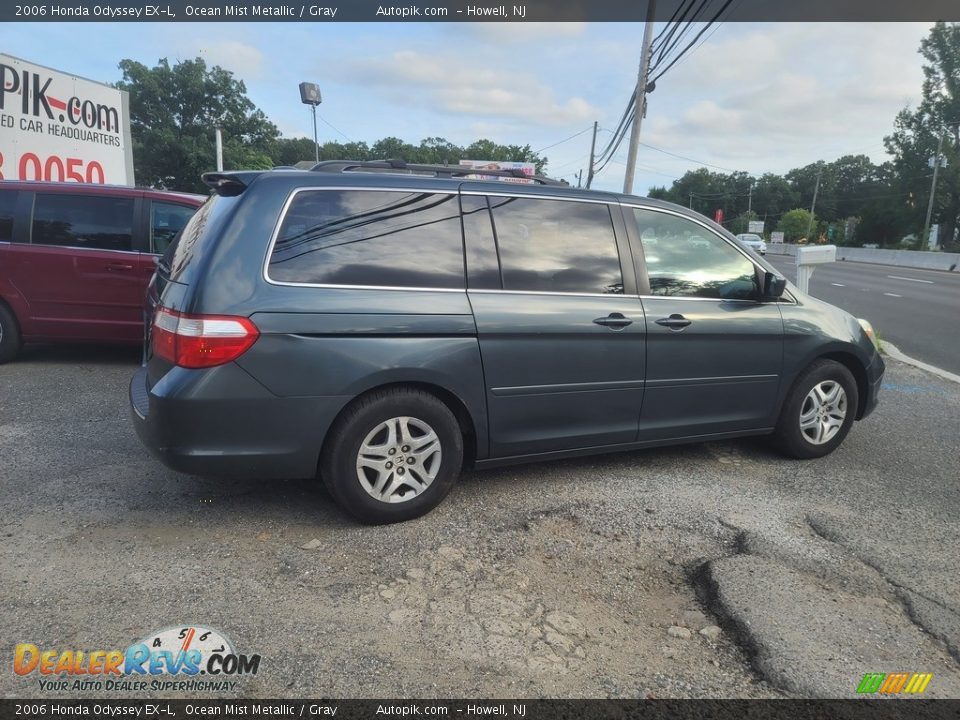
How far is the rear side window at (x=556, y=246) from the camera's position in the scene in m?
3.61

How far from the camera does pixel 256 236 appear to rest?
121 inches

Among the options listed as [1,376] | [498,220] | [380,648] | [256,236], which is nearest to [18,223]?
[1,376]

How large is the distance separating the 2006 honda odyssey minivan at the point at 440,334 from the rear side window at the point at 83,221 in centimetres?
320

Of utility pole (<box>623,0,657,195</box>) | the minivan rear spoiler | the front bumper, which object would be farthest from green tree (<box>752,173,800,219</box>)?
the minivan rear spoiler

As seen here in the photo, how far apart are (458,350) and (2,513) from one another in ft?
8.06

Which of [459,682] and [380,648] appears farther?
[380,648]

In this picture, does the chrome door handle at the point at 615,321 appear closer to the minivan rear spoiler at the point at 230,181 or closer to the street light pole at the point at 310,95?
the minivan rear spoiler at the point at 230,181

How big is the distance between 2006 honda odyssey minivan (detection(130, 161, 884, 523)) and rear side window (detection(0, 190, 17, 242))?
3.67 meters

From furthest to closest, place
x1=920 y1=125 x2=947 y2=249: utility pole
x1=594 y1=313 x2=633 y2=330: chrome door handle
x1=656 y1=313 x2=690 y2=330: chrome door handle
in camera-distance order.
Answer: x1=920 y1=125 x2=947 y2=249: utility pole → x1=656 y1=313 x2=690 y2=330: chrome door handle → x1=594 y1=313 x2=633 y2=330: chrome door handle

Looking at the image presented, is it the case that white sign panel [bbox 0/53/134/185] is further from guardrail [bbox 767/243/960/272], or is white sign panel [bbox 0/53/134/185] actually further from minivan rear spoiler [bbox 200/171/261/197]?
guardrail [bbox 767/243/960/272]

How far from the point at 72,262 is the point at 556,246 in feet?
16.2

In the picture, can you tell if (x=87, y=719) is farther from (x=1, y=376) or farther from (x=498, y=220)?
(x=1, y=376)

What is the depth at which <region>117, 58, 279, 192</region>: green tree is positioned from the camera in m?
42.0

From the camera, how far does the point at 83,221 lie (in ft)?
20.7
